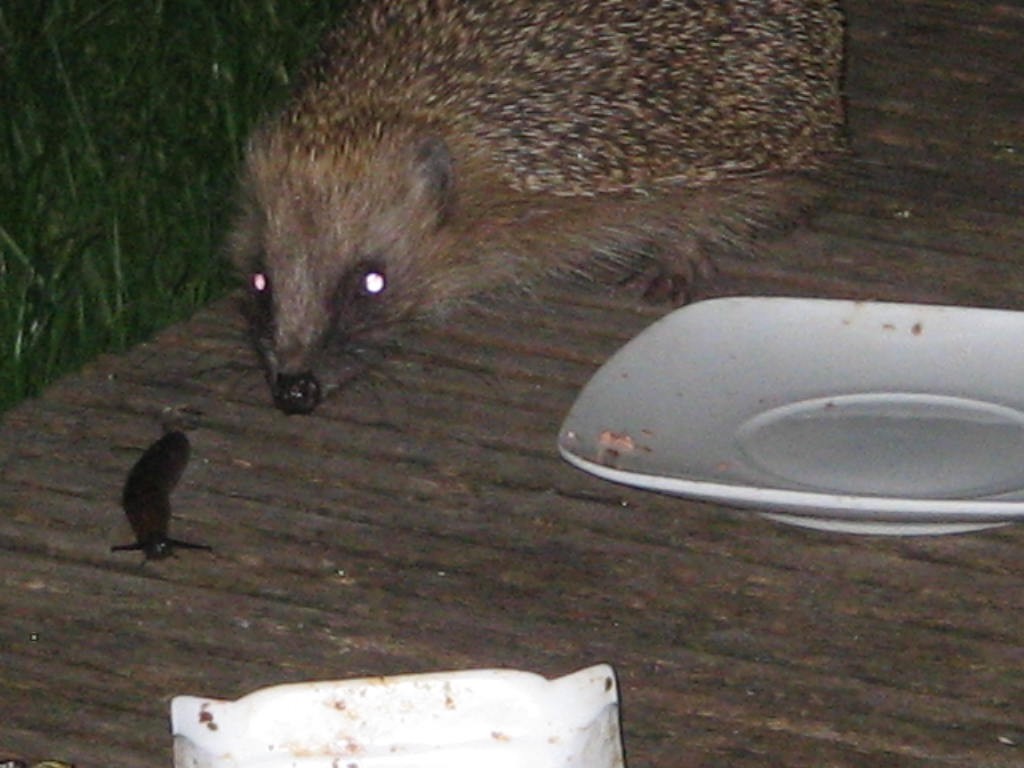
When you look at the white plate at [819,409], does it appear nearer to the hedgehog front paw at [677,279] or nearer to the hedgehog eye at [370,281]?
the hedgehog front paw at [677,279]

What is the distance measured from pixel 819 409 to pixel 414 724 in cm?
100

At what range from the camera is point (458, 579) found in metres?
2.58

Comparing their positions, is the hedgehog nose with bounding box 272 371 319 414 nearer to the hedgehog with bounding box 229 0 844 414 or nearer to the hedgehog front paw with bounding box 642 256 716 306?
the hedgehog with bounding box 229 0 844 414

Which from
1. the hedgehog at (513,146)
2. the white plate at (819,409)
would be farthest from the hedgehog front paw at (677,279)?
the white plate at (819,409)

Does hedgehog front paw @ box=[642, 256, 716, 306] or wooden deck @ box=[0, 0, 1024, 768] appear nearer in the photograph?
wooden deck @ box=[0, 0, 1024, 768]

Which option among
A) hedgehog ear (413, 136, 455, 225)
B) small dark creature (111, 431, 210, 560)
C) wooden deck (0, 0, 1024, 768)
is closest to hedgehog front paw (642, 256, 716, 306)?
wooden deck (0, 0, 1024, 768)

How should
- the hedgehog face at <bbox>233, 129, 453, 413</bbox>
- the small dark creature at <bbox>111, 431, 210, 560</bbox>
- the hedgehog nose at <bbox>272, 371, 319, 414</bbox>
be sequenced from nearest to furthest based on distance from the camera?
the small dark creature at <bbox>111, 431, 210, 560</bbox> → the hedgehog nose at <bbox>272, 371, 319, 414</bbox> → the hedgehog face at <bbox>233, 129, 453, 413</bbox>

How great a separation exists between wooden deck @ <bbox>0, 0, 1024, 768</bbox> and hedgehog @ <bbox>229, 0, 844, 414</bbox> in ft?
0.71

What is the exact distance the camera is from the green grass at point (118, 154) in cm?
349

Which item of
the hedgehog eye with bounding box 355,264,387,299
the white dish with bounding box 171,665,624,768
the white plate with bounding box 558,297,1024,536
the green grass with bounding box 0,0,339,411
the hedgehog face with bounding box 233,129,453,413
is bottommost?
the green grass with bounding box 0,0,339,411

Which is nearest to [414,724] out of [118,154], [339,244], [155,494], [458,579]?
[458,579]

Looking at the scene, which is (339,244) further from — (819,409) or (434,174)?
(819,409)

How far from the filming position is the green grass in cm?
349

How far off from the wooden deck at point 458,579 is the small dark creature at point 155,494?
26 millimetres
